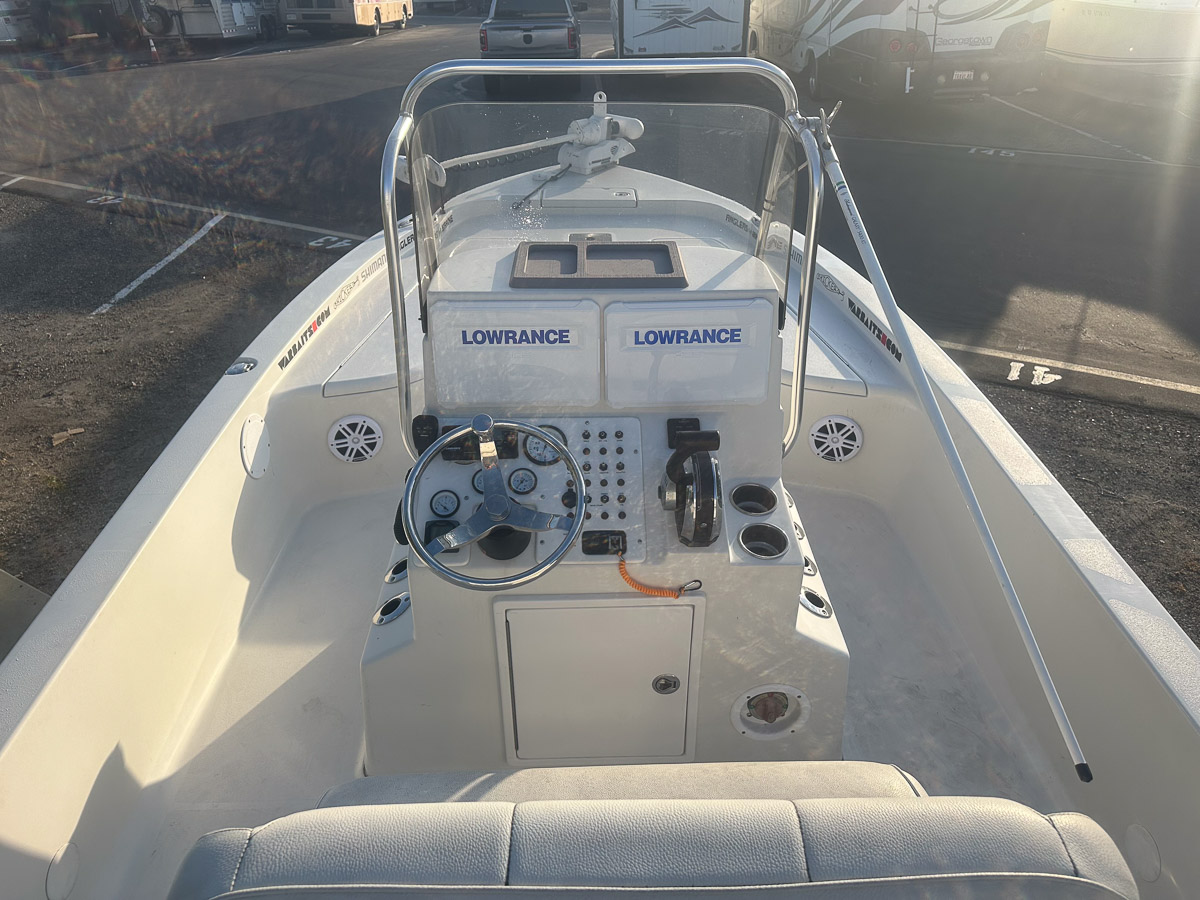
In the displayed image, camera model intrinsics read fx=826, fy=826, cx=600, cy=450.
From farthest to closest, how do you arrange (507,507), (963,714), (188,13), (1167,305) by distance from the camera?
(188,13)
(1167,305)
(963,714)
(507,507)

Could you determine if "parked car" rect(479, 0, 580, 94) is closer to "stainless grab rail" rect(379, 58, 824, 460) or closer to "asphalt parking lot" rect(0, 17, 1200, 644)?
"asphalt parking lot" rect(0, 17, 1200, 644)

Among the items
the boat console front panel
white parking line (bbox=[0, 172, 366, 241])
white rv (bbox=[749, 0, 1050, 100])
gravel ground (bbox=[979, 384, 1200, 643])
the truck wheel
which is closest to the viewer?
the boat console front panel

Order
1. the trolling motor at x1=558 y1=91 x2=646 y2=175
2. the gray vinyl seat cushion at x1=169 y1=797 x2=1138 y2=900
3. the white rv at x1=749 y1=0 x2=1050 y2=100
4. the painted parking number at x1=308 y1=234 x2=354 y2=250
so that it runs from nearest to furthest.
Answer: the gray vinyl seat cushion at x1=169 y1=797 x2=1138 y2=900, the trolling motor at x1=558 y1=91 x2=646 y2=175, the painted parking number at x1=308 y1=234 x2=354 y2=250, the white rv at x1=749 y1=0 x2=1050 y2=100

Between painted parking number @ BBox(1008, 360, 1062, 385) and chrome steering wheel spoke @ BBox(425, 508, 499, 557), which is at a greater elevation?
chrome steering wheel spoke @ BBox(425, 508, 499, 557)

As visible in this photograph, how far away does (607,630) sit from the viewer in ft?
5.95

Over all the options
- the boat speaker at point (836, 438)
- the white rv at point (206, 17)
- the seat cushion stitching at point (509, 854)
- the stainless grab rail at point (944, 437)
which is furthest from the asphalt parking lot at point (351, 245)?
the white rv at point (206, 17)

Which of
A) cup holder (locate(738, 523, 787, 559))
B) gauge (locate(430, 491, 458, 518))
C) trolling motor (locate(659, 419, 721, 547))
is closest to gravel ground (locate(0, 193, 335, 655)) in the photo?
gauge (locate(430, 491, 458, 518))

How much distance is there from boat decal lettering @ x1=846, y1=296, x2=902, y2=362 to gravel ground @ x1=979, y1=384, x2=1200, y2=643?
1477 mm

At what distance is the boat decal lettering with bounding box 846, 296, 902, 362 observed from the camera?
3032 mm

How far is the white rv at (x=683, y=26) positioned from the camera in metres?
11.4

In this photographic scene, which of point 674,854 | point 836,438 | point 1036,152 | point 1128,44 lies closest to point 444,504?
point 674,854

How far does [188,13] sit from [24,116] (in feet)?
20.7

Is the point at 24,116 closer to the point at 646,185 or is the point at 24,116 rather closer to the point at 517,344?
the point at 646,185

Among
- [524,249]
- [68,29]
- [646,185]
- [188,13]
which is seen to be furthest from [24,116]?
[524,249]
